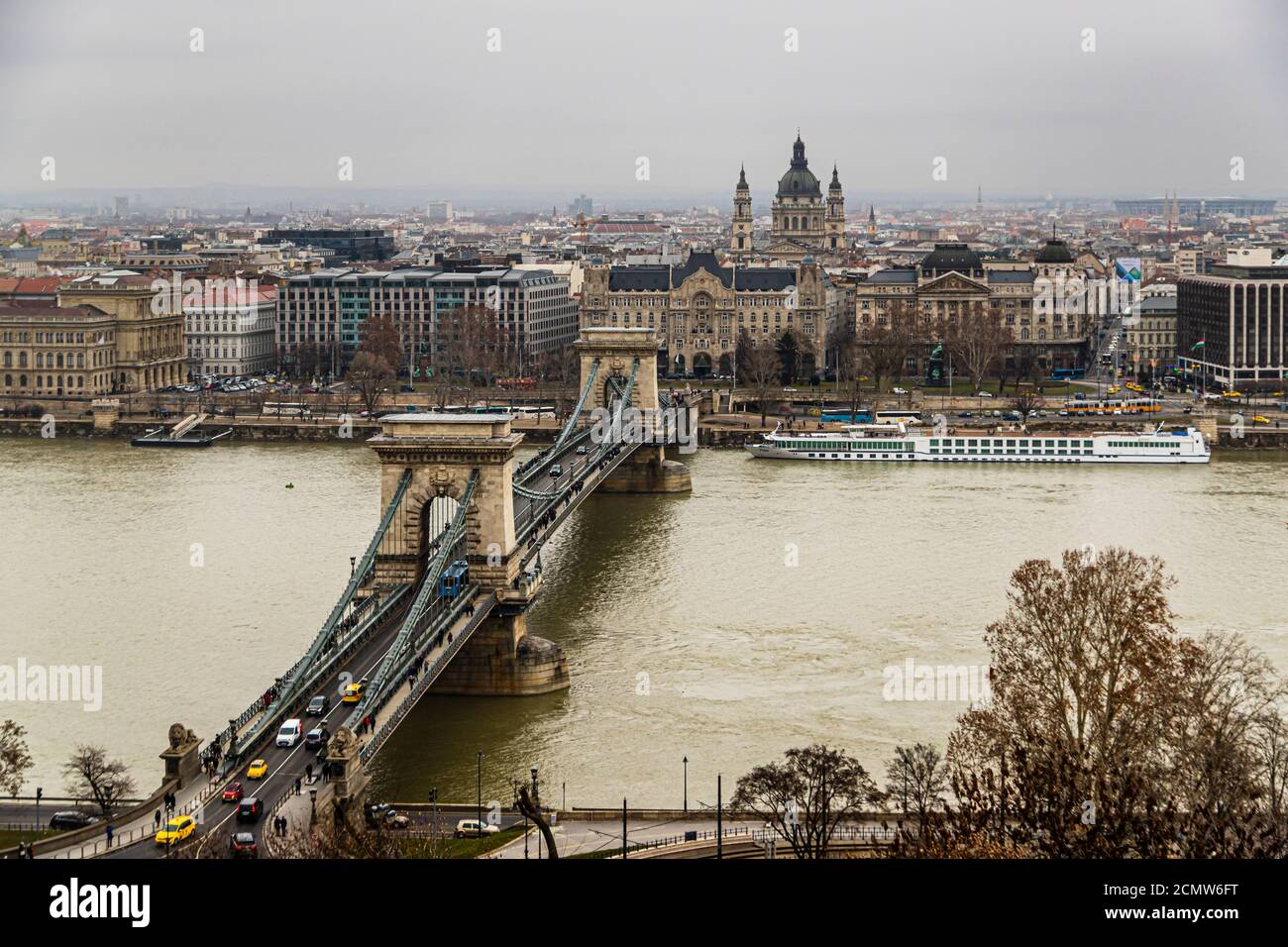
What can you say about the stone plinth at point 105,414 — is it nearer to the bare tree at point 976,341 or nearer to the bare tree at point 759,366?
the bare tree at point 759,366

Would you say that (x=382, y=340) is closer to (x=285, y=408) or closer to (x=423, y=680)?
(x=285, y=408)

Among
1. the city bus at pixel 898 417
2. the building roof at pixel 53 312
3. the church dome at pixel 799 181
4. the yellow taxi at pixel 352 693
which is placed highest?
the church dome at pixel 799 181

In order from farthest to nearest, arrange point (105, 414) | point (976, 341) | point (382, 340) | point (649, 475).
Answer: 1. point (382, 340)
2. point (976, 341)
3. point (105, 414)
4. point (649, 475)

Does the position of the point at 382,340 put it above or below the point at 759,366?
above

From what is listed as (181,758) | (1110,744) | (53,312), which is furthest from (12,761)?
(53,312)

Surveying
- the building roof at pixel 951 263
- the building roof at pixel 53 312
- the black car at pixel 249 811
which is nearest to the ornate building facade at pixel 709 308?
the building roof at pixel 951 263

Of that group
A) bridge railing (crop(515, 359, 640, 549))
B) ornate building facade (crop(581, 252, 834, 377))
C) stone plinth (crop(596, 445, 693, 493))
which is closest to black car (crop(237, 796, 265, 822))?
bridge railing (crop(515, 359, 640, 549))
